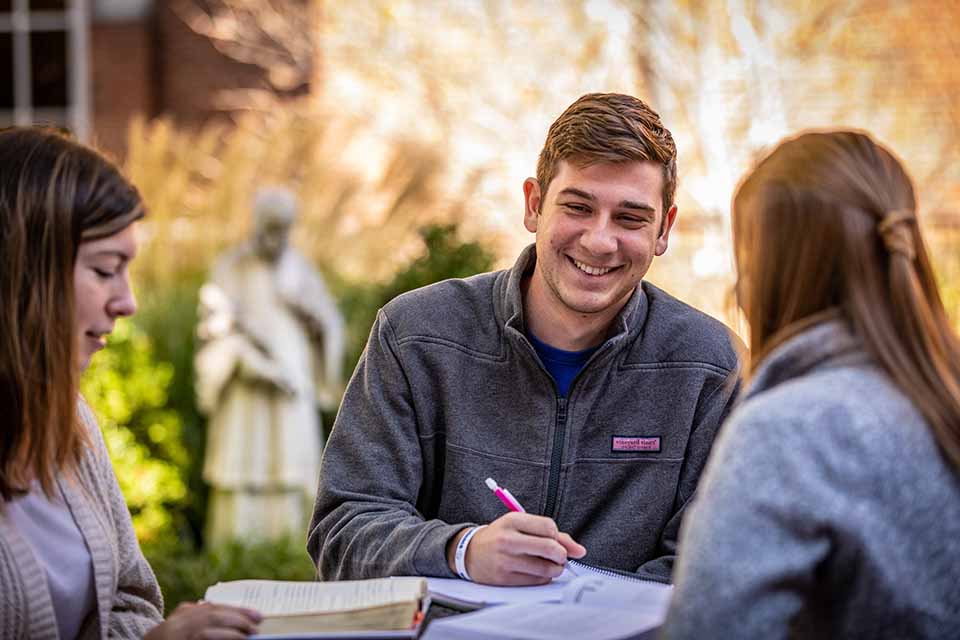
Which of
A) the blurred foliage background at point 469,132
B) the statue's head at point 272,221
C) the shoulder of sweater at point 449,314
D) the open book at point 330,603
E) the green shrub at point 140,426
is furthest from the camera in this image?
the blurred foliage background at point 469,132

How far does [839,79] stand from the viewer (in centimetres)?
824

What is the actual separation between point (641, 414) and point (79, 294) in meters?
1.03

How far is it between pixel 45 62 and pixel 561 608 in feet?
33.4

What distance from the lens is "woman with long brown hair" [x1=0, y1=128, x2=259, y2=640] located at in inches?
69.3

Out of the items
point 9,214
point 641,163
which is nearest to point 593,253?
point 641,163

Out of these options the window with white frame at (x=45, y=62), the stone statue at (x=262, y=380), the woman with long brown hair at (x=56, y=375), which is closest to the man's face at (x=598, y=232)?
the woman with long brown hair at (x=56, y=375)

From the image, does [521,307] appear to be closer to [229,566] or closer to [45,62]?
[229,566]

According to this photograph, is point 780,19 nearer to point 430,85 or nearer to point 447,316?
point 430,85

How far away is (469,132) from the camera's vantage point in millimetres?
9164

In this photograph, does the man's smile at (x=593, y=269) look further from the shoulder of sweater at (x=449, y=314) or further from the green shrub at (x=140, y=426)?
the green shrub at (x=140, y=426)

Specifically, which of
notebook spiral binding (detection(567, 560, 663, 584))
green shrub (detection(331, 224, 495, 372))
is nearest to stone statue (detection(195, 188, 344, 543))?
green shrub (detection(331, 224, 495, 372))

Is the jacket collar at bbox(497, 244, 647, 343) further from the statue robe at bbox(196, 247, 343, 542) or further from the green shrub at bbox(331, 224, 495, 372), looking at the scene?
the statue robe at bbox(196, 247, 343, 542)

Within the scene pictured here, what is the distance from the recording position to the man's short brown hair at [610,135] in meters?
2.17

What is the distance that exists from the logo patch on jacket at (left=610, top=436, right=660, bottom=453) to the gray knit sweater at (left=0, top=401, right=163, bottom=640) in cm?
86
